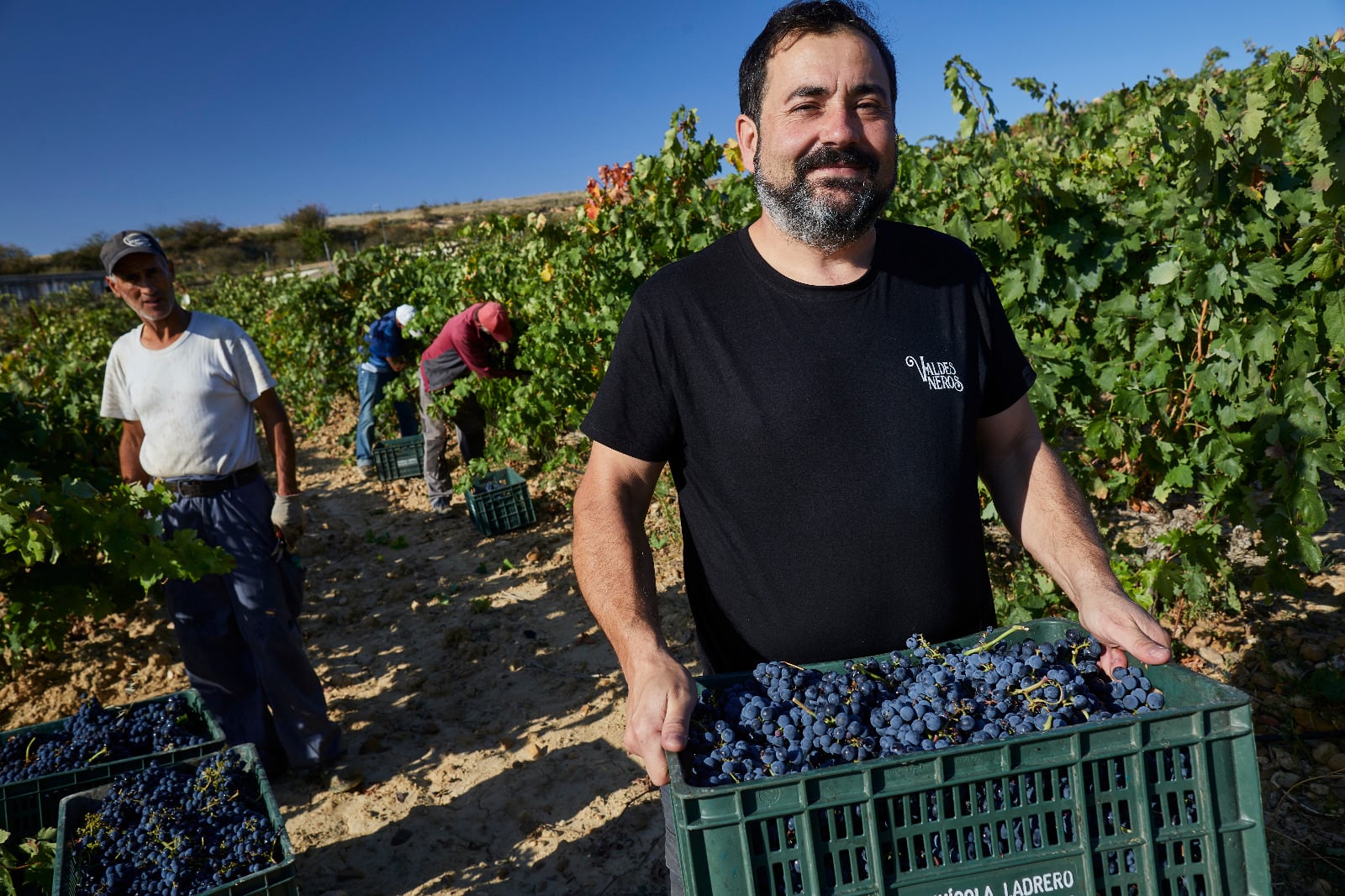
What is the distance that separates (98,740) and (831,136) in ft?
10.6

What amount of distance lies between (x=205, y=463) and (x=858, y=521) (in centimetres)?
291

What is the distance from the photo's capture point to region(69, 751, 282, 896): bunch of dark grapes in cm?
237

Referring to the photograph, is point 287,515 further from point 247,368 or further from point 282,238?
point 282,238

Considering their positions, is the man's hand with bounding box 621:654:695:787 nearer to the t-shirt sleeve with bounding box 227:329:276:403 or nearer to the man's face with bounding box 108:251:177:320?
the t-shirt sleeve with bounding box 227:329:276:403

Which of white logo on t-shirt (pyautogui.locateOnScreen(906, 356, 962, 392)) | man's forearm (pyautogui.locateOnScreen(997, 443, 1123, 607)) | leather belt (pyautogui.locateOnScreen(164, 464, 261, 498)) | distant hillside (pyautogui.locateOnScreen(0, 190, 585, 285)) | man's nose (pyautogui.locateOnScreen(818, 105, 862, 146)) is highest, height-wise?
distant hillside (pyautogui.locateOnScreen(0, 190, 585, 285))

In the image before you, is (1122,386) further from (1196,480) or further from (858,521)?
(858,521)

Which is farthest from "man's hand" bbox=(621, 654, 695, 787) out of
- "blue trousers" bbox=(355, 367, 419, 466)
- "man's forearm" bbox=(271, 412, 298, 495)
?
"blue trousers" bbox=(355, 367, 419, 466)

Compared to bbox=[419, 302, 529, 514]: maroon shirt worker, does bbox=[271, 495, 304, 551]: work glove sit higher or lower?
lower

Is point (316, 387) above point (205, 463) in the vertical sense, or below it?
above

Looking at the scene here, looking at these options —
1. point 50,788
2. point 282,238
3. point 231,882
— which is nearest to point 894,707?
point 231,882

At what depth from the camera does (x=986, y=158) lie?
420 centimetres

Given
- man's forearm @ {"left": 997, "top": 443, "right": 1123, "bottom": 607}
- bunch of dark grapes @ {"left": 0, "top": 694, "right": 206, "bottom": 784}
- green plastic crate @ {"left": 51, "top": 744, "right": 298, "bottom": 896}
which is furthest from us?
bunch of dark grapes @ {"left": 0, "top": 694, "right": 206, "bottom": 784}

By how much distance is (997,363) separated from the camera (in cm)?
186

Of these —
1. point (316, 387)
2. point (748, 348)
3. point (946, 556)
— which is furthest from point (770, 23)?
point (316, 387)
